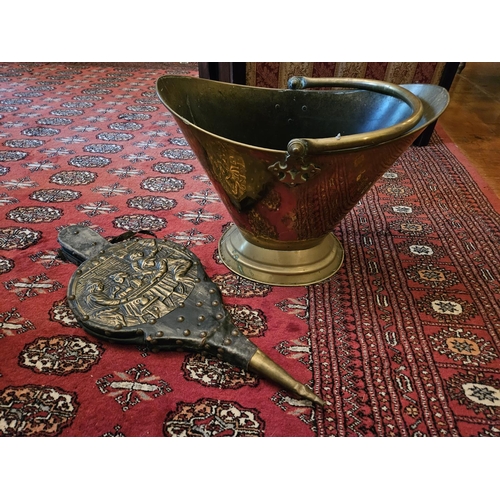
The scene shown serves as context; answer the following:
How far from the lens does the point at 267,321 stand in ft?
3.55

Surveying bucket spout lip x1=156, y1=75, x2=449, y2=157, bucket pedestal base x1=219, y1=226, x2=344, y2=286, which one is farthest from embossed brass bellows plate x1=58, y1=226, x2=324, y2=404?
bucket spout lip x1=156, y1=75, x2=449, y2=157

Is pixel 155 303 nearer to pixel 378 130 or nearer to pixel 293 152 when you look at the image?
pixel 293 152

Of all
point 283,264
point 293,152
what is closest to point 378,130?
point 293,152

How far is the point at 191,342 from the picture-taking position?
951 mm

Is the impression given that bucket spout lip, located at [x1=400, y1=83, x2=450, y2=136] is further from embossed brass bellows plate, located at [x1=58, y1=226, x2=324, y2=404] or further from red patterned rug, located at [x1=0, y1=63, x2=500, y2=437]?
embossed brass bellows plate, located at [x1=58, y1=226, x2=324, y2=404]

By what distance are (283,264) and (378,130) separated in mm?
467

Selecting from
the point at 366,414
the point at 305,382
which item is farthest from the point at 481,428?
the point at 305,382

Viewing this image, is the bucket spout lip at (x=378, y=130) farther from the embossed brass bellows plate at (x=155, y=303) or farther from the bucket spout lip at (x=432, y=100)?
the embossed brass bellows plate at (x=155, y=303)

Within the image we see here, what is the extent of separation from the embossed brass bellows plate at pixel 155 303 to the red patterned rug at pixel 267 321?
44mm

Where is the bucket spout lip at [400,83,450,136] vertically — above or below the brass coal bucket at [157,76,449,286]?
above

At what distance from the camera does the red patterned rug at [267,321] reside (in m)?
0.86

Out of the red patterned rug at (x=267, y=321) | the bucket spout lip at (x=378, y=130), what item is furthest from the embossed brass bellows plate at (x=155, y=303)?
the bucket spout lip at (x=378, y=130)

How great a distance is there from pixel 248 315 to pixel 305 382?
0.25 metres

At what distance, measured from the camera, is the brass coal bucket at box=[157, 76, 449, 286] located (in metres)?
0.94
